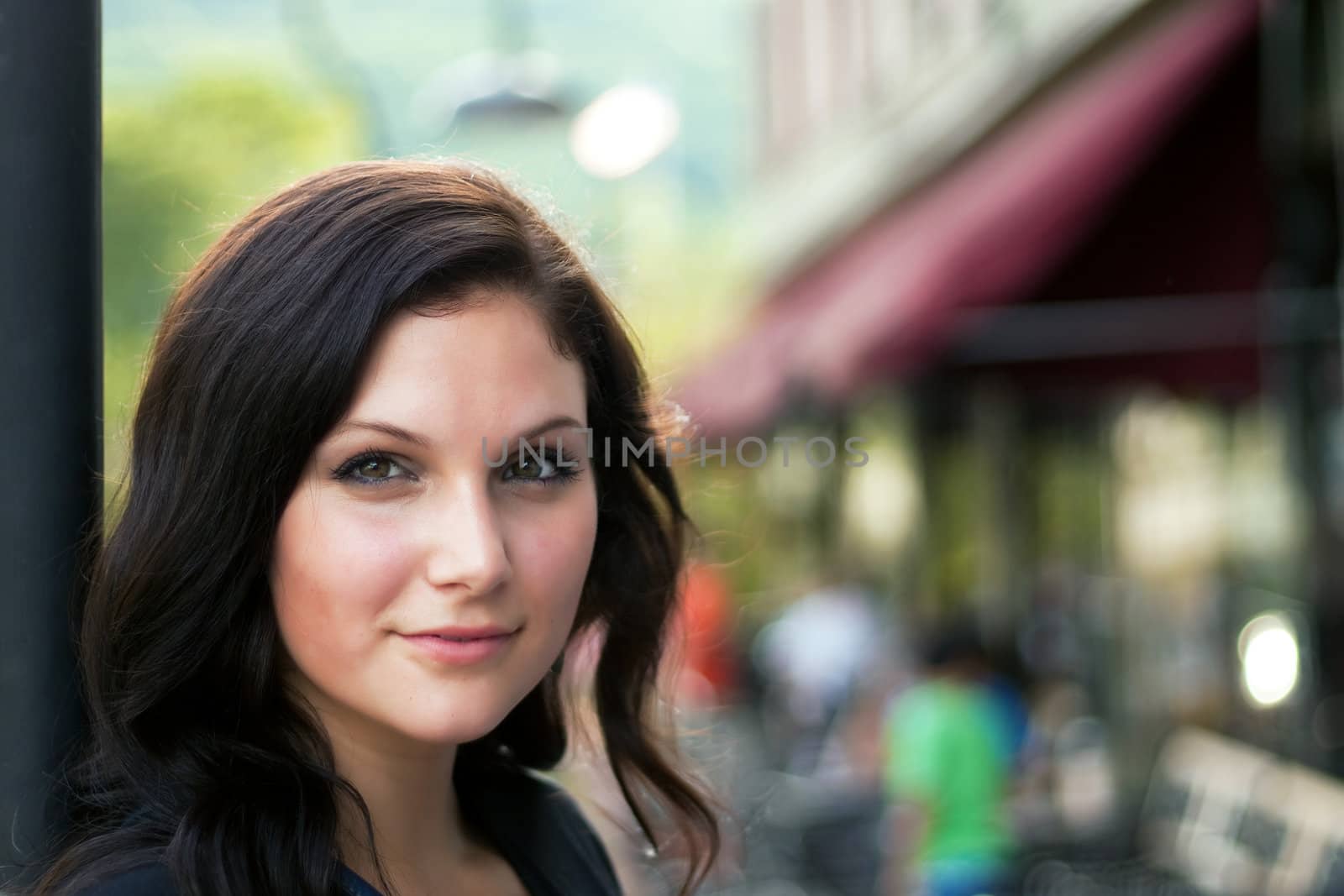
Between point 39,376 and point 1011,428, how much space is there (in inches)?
471

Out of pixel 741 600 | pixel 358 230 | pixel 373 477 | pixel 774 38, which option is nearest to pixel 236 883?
pixel 373 477

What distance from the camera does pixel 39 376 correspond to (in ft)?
5.35

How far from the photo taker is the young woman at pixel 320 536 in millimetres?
1657

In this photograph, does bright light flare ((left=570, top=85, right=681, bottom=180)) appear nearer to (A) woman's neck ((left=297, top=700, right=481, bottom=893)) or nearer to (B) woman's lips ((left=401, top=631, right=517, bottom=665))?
(A) woman's neck ((left=297, top=700, right=481, bottom=893))

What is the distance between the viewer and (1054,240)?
6.75m

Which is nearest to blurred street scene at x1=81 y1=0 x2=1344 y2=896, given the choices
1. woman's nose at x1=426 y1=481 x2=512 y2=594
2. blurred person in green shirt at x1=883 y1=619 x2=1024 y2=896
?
blurred person in green shirt at x1=883 y1=619 x2=1024 y2=896

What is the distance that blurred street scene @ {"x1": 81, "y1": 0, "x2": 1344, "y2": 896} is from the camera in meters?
5.84

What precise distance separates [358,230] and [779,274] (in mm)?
19050

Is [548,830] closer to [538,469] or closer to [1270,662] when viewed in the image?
[538,469]

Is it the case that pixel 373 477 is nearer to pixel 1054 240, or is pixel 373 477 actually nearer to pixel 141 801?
pixel 141 801

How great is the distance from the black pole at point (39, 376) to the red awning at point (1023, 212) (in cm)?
388

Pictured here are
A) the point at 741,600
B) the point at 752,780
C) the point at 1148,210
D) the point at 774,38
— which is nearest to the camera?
the point at 1148,210

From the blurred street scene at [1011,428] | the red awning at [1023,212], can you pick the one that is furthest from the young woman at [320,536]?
the red awning at [1023,212]

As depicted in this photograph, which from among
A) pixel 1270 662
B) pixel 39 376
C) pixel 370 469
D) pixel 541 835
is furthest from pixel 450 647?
pixel 1270 662
